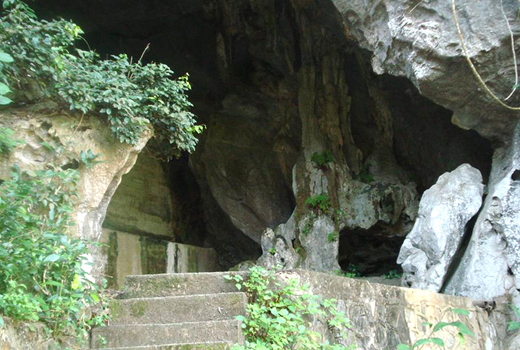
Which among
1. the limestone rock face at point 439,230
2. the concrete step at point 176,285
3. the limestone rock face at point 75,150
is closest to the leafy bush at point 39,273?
the concrete step at point 176,285

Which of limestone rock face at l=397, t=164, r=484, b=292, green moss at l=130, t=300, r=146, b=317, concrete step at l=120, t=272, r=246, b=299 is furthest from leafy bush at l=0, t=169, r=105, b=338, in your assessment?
limestone rock face at l=397, t=164, r=484, b=292

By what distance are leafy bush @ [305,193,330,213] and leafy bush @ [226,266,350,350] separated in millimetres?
5935

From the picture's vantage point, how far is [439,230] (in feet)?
23.6

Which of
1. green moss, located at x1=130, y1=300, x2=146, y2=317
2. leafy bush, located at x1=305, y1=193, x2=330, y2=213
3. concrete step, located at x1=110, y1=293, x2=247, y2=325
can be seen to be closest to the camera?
concrete step, located at x1=110, y1=293, x2=247, y2=325

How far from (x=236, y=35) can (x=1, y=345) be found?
10074mm

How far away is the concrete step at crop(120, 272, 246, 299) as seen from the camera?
4.33 m

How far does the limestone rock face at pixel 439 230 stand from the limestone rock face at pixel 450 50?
0.94 m

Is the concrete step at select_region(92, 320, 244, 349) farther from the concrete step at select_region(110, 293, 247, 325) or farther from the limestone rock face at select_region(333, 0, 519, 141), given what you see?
the limestone rock face at select_region(333, 0, 519, 141)

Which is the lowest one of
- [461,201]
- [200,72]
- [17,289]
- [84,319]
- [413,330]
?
[413,330]

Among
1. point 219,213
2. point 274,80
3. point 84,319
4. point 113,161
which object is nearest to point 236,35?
point 274,80

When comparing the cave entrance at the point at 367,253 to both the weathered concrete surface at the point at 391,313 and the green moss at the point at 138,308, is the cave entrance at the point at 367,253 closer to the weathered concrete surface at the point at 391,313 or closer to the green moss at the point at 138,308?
the weathered concrete surface at the point at 391,313

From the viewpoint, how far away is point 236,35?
12.2 meters

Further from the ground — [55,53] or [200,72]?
[200,72]

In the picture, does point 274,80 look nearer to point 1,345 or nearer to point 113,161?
point 113,161
